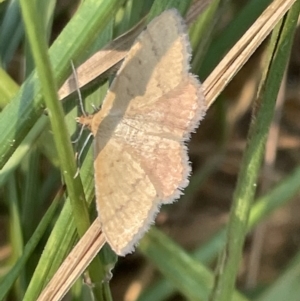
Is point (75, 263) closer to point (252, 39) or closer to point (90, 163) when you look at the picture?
point (90, 163)

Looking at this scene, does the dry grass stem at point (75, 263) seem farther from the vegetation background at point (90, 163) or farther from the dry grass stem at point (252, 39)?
the dry grass stem at point (252, 39)

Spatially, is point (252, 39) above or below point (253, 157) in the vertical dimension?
above

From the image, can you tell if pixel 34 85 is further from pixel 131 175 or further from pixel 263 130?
pixel 263 130

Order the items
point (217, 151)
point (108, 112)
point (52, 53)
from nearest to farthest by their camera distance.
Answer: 1. point (52, 53)
2. point (108, 112)
3. point (217, 151)

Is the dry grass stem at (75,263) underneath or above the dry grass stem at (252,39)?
underneath

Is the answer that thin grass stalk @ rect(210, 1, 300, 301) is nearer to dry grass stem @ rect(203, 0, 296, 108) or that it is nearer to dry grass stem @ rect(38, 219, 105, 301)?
dry grass stem @ rect(203, 0, 296, 108)

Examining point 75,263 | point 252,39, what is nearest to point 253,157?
point 252,39

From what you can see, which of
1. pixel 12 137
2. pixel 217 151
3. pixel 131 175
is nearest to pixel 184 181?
pixel 131 175

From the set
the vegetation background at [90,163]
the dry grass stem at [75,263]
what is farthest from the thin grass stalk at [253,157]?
the dry grass stem at [75,263]

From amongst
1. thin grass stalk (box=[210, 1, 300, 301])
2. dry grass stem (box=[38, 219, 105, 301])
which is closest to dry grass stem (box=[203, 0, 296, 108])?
thin grass stalk (box=[210, 1, 300, 301])

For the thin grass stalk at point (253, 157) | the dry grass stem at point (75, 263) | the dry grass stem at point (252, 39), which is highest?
the dry grass stem at point (252, 39)

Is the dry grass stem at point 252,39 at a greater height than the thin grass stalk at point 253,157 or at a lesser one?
greater
